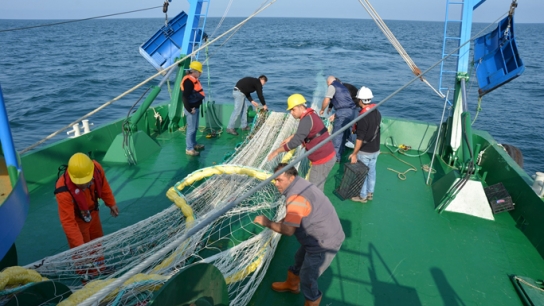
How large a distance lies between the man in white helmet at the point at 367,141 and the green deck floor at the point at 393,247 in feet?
0.69

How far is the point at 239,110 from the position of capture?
7.80 metres

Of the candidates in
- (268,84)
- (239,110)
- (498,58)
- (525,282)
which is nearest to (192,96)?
(239,110)

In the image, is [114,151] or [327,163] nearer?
[327,163]

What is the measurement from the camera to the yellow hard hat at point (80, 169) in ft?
9.94

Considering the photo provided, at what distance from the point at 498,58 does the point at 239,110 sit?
185 inches

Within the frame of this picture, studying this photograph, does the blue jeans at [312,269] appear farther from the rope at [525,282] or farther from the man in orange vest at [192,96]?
the man in orange vest at [192,96]

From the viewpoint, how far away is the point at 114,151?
6.36m

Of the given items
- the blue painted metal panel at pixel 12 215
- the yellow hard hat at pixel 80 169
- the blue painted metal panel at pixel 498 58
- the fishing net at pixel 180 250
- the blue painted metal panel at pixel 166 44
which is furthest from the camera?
the blue painted metal panel at pixel 166 44

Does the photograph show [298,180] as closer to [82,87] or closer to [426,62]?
[82,87]

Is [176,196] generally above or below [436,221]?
above

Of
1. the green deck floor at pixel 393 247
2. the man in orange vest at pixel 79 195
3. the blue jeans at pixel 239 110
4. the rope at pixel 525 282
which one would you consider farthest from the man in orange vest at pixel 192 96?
the rope at pixel 525 282

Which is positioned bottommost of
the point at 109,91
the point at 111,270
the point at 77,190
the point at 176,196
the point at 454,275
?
the point at 109,91

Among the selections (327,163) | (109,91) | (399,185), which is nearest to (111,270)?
(327,163)

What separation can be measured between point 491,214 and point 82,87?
905 inches
